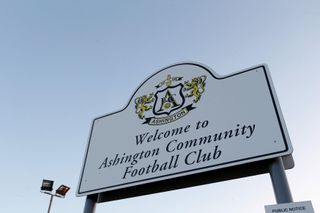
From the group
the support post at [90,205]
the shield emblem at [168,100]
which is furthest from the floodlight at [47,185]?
the shield emblem at [168,100]

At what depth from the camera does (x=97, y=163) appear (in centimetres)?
342

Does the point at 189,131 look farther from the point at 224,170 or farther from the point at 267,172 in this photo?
the point at 267,172

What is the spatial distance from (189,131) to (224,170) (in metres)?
0.58

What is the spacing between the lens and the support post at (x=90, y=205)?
10.3 feet

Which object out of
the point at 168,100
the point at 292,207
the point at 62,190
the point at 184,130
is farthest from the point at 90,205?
the point at 62,190

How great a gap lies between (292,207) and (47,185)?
40.9 ft

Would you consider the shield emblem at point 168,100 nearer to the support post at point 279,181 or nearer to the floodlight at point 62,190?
the support post at point 279,181

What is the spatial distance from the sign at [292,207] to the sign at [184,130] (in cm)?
49

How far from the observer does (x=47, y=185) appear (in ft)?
41.3

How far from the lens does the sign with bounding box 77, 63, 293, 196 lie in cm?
266

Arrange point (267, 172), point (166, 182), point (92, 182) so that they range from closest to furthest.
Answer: point (267, 172), point (166, 182), point (92, 182)

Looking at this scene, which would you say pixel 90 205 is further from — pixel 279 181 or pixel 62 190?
pixel 62 190

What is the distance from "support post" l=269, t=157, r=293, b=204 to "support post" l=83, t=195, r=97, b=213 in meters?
1.94

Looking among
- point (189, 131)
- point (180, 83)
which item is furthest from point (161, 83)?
point (189, 131)
